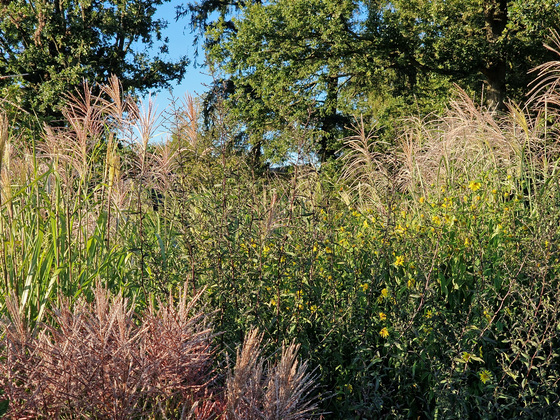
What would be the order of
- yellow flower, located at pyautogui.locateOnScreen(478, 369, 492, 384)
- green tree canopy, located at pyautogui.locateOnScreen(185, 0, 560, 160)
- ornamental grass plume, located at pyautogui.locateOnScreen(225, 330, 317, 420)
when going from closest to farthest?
ornamental grass plume, located at pyautogui.locateOnScreen(225, 330, 317, 420) < yellow flower, located at pyautogui.locateOnScreen(478, 369, 492, 384) < green tree canopy, located at pyautogui.locateOnScreen(185, 0, 560, 160)

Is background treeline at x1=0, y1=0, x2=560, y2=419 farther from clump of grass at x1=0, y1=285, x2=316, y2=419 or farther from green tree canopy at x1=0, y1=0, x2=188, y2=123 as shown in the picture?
green tree canopy at x1=0, y1=0, x2=188, y2=123

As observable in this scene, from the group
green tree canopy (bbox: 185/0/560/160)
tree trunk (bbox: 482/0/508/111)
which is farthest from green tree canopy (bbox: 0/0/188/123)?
tree trunk (bbox: 482/0/508/111)

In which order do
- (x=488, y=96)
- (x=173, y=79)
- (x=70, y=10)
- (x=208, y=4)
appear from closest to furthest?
(x=488, y=96), (x=70, y=10), (x=173, y=79), (x=208, y=4)

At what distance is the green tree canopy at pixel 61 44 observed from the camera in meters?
17.5

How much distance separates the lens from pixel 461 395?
259cm

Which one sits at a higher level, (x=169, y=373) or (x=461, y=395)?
(x=169, y=373)

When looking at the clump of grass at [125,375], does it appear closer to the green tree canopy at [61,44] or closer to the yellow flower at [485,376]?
the yellow flower at [485,376]

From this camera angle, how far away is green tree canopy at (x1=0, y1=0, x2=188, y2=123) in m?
17.5

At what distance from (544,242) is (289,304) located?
144cm

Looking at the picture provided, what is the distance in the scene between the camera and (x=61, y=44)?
17953 millimetres

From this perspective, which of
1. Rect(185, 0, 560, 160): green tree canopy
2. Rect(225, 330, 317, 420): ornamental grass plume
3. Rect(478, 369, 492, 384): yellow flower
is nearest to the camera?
Rect(225, 330, 317, 420): ornamental grass plume

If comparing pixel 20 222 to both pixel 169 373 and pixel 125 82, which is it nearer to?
pixel 169 373

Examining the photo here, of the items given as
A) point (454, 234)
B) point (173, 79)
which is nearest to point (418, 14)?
point (173, 79)

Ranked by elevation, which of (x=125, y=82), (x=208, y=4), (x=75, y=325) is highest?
(x=208, y=4)
